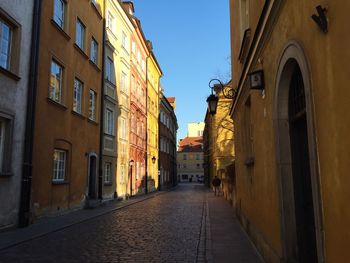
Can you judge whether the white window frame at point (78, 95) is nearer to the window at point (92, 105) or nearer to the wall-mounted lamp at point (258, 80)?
the window at point (92, 105)

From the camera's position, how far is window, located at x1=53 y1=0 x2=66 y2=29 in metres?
16.2

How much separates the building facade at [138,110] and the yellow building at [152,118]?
90.2 inches

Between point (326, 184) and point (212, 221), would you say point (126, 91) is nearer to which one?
point (212, 221)

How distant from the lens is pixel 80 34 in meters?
19.5

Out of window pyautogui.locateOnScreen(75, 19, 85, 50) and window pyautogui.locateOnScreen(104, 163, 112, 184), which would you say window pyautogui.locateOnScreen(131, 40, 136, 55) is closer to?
window pyautogui.locateOnScreen(104, 163, 112, 184)

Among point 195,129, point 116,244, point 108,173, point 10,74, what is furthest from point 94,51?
point 195,129

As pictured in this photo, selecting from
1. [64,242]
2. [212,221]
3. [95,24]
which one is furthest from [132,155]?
[64,242]

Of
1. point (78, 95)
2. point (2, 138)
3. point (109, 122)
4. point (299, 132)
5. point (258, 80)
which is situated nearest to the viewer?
point (299, 132)

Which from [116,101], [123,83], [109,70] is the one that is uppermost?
[123,83]

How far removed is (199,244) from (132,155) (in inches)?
850

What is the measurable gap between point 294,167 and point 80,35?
15859mm

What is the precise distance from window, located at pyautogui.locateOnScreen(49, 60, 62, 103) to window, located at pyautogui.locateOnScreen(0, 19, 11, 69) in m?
3.30

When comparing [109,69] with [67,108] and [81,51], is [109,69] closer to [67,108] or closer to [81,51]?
[81,51]

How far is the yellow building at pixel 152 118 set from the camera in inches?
1580
